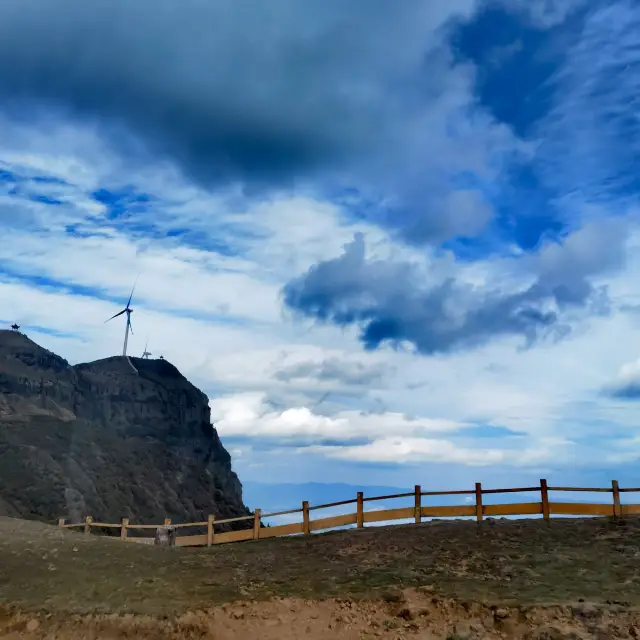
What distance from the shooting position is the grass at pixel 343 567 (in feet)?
53.2

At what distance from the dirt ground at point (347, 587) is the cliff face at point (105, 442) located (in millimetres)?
33082

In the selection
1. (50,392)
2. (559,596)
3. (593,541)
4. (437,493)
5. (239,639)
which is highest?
(50,392)

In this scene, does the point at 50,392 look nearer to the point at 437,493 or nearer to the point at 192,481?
the point at 192,481

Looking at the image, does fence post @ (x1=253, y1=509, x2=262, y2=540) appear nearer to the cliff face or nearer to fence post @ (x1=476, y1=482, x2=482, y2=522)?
fence post @ (x1=476, y1=482, x2=482, y2=522)

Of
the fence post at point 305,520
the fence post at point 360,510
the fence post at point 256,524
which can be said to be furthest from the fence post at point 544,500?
the fence post at point 256,524

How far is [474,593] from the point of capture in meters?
15.9

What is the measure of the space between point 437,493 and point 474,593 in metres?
7.89

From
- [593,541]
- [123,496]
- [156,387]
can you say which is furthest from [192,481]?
[593,541]

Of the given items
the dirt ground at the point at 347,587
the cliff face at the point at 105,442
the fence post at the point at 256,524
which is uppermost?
the cliff face at the point at 105,442

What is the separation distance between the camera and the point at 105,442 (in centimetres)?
6950

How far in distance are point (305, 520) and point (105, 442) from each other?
49018 mm

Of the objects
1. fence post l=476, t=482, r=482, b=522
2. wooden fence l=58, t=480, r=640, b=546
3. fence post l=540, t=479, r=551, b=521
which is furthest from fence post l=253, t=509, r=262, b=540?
fence post l=540, t=479, r=551, b=521

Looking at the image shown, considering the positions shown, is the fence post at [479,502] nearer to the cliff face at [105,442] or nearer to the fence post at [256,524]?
the fence post at [256,524]

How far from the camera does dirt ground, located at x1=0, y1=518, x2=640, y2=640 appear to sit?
49.0 feet
